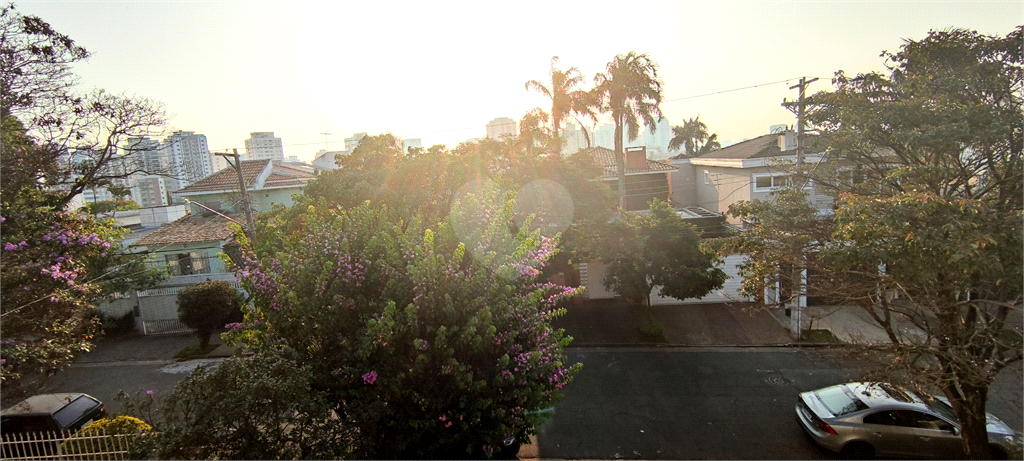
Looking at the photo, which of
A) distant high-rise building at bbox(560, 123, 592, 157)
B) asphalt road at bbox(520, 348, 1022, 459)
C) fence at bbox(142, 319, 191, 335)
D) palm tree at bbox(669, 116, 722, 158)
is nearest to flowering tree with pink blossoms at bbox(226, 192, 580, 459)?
asphalt road at bbox(520, 348, 1022, 459)

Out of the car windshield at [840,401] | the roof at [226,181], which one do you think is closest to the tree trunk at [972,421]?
the car windshield at [840,401]

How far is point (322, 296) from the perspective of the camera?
19.7 feet

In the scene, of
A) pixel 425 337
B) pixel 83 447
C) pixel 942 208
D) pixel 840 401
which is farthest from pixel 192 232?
pixel 942 208

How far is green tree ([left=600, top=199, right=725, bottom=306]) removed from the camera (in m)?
14.3

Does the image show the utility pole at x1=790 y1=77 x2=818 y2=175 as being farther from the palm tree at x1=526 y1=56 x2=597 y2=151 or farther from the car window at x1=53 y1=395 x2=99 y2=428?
the car window at x1=53 y1=395 x2=99 y2=428

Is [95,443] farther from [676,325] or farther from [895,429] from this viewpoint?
[676,325]

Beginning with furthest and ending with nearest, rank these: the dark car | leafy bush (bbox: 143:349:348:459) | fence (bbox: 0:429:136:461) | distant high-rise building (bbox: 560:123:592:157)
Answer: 1. distant high-rise building (bbox: 560:123:592:157)
2. the dark car
3. fence (bbox: 0:429:136:461)
4. leafy bush (bbox: 143:349:348:459)

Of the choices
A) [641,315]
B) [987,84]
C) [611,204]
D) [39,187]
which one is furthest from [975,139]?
[39,187]

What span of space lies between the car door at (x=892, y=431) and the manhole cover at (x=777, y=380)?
331 centimetres

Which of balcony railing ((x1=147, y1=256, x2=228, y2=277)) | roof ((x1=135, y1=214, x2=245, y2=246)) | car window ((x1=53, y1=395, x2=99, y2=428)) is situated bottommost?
car window ((x1=53, y1=395, x2=99, y2=428))

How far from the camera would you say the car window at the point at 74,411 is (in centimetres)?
955

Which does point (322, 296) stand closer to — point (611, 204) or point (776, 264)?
point (776, 264)

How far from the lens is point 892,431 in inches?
323

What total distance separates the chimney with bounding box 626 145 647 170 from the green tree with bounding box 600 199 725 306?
1280cm
